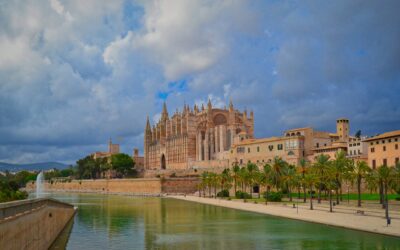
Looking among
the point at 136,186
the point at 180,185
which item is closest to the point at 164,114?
the point at 136,186

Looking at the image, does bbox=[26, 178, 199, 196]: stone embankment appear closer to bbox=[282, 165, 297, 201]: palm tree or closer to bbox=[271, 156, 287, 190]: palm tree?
bbox=[271, 156, 287, 190]: palm tree

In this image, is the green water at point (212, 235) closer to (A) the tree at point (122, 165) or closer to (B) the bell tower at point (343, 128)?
(B) the bell tower at point (343, 128)

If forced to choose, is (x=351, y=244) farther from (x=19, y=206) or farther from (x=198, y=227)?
(x=19, y=206)

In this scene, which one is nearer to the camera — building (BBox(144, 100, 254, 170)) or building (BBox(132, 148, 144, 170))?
building (BBox(144, 100, 254, 170))

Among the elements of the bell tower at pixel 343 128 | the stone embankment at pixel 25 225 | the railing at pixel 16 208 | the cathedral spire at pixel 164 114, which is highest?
the cathedral spire at pixel 164 114


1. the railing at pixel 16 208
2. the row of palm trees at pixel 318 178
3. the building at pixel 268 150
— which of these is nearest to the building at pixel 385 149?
the row of palm trees at pixel 318 178

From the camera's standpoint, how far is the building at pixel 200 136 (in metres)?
97.3

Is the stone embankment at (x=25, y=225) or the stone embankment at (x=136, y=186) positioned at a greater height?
the stone embankment at (x=25, y=225)

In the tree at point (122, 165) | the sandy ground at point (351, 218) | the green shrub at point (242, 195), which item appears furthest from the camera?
the tree at point (122, 165)

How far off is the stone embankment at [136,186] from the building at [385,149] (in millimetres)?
34699

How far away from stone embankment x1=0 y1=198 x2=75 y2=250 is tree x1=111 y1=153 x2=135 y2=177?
99.0 m

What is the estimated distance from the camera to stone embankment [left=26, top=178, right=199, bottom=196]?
278 feet

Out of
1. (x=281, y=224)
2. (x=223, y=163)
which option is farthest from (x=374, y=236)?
(x=223, y=163)

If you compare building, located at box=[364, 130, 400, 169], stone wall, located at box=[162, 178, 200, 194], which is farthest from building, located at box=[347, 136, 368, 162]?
stone wall, located at box=[162, 178, 200, 194]
